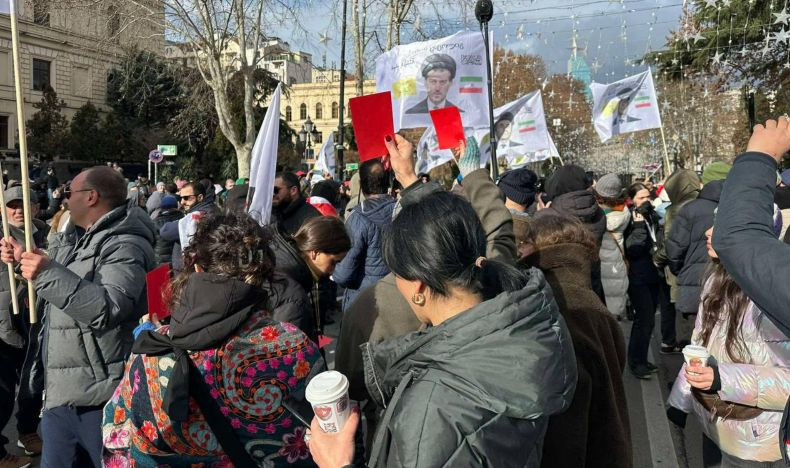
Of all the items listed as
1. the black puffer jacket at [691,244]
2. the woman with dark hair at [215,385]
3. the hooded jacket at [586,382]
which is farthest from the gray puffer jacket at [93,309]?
the black puffer jacket at [691,244]

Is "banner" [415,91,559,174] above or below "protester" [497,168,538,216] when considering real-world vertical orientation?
above

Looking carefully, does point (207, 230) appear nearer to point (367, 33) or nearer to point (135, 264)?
point (135, 264)

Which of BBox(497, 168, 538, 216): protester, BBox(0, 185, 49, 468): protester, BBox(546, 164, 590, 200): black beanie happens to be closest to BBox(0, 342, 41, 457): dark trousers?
BBox(0, 185, 49, 468): protester

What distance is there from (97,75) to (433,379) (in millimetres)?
54608

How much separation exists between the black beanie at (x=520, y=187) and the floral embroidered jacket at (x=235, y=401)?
9.68 feet

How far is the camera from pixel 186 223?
4.23m

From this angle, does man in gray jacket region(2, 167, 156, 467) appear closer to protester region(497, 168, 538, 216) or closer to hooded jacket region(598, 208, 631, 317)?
protester region(497, 168, 538, 216)

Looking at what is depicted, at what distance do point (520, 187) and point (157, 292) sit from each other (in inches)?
112

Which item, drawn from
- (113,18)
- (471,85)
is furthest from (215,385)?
(113,18)

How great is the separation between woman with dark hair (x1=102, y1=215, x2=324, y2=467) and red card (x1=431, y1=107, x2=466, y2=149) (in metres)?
3.18

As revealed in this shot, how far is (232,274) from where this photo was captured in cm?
220

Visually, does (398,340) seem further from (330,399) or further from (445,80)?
(445,80)

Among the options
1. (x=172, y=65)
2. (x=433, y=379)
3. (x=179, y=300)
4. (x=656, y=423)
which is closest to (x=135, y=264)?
(x=179, y=300)

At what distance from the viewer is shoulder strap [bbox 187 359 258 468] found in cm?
201
